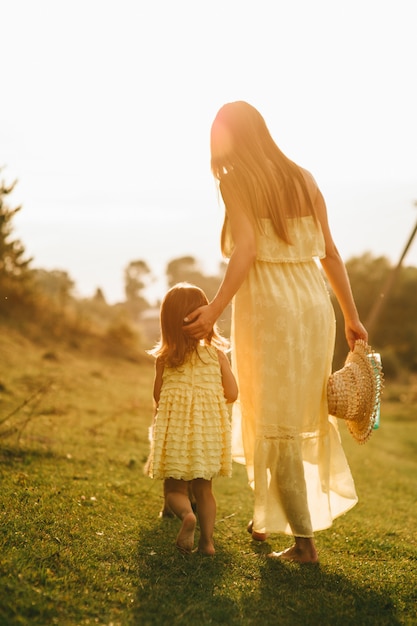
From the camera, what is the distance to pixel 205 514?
332 centimetres

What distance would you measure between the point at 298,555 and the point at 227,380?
1.00 m

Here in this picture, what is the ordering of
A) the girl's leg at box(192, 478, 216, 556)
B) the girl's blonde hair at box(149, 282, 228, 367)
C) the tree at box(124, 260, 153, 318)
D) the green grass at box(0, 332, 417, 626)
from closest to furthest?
the green grass at box(0, 332, 417, 626)
the girl's leg at box(192, 478, 216, 556)
the girl's blonde hair at box(149, 282, 228, 367)
the tree at box(124, 260, 153, 318)

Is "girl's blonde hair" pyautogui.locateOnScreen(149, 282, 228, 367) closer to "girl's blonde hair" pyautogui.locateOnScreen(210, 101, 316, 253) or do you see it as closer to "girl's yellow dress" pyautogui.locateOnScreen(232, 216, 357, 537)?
"girl's yellow dress" pyautogui.locateOnScreen(232, 216, 357, 537)

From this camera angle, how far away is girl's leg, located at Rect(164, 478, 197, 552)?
10.4ft

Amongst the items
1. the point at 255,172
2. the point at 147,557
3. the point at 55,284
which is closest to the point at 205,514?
the point at 147,557

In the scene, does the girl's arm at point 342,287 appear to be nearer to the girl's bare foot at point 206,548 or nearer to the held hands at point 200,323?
the held hands at point 200,323

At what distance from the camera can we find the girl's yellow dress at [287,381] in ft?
10.8

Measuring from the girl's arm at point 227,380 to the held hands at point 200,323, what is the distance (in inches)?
12.2

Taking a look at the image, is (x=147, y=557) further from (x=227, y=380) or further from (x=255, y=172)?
(x=255, y=172)

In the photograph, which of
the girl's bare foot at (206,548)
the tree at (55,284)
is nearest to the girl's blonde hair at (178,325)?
the girl's bare foot at (206,548)

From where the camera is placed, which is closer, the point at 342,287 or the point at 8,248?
the point at 342,287

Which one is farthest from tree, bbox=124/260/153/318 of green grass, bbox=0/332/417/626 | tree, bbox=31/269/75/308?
green grass, bbox=0/332/417/626

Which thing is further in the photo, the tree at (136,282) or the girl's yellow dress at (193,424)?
the tree at (136,282)

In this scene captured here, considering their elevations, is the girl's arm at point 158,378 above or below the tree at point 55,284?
below
